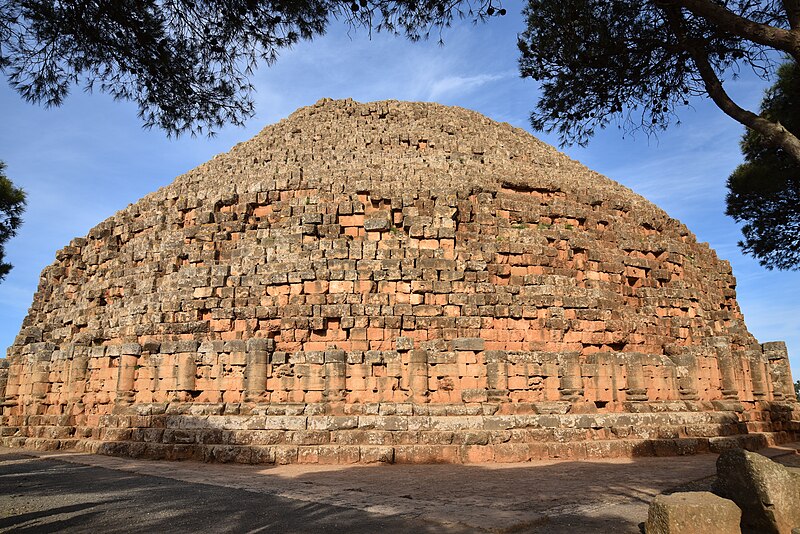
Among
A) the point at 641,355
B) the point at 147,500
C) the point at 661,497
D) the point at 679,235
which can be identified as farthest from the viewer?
the point at 679,235

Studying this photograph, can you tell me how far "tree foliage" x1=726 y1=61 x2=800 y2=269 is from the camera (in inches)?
820

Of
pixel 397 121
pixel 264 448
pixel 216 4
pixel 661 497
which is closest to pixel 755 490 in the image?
pixel 661 497

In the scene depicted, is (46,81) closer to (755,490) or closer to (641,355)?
(755,490)

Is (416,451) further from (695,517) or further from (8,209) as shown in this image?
(8,209)

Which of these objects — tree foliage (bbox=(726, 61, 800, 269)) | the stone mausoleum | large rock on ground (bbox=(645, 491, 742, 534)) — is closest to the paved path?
large rock on ground (bbox=(645, 491, 742, 534))

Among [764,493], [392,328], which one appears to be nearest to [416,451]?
[392,328]

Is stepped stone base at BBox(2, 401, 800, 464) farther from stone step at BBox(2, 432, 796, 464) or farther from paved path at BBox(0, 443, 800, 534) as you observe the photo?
paved path at BBox(0, 443, 800, 534)

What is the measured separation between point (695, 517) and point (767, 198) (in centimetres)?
2129

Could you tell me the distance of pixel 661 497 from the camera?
203 inches

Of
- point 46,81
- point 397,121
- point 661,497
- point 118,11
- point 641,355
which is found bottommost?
point 661,497

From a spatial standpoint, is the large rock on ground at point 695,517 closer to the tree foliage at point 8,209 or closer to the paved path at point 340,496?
the paved path at point 340,496

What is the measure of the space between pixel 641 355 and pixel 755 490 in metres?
8.95

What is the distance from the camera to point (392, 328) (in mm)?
13164

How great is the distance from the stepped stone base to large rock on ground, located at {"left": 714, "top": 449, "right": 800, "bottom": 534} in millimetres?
6265
